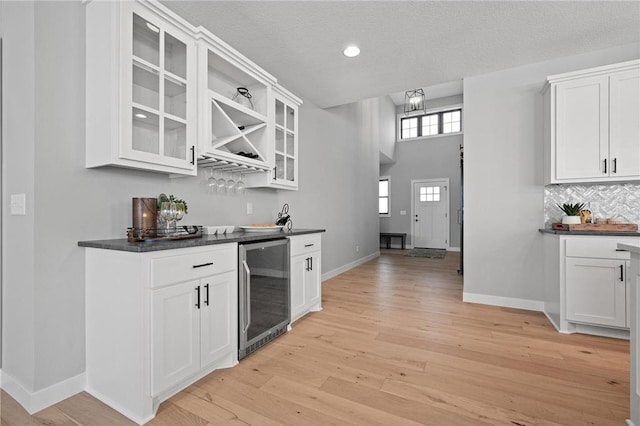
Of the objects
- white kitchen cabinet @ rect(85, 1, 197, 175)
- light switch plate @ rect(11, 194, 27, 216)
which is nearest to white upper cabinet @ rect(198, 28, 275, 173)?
white kitchen cabinet @ rect(85, 1, 197, 175)

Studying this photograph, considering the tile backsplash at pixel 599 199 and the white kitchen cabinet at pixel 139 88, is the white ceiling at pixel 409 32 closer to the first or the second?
the white kitchen cabinet at pixel 139 88

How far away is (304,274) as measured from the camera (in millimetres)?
2979

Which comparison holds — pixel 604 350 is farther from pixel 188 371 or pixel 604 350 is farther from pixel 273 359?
pixel 188 371

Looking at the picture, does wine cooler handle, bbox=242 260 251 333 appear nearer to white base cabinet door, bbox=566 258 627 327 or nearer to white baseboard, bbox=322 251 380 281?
white baseboard, bbox=322 251 380 281

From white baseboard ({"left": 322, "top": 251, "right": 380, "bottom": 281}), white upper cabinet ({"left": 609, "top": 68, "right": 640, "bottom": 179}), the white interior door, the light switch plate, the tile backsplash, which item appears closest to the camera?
the light switch plate

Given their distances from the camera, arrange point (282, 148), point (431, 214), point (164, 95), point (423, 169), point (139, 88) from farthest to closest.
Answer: point (423, 169), point (431, 214), point (282, 148), point (164, 95), point (139, 88)

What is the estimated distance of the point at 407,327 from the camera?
2.79 m

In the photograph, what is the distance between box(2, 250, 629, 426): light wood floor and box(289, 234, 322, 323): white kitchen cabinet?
17 centimetres

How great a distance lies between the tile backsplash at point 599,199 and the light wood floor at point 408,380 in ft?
3.84

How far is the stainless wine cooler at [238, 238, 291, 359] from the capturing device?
215 centimetres

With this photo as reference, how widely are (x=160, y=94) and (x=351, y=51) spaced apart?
185cm

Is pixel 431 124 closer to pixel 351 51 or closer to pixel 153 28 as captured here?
pixel 351 51

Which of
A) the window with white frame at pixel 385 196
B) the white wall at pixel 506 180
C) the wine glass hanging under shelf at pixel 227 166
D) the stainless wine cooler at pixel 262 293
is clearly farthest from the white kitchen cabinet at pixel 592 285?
the window with white frame at pixel 385 196

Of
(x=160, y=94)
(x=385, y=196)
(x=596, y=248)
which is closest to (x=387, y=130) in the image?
(x=385, y=196)
